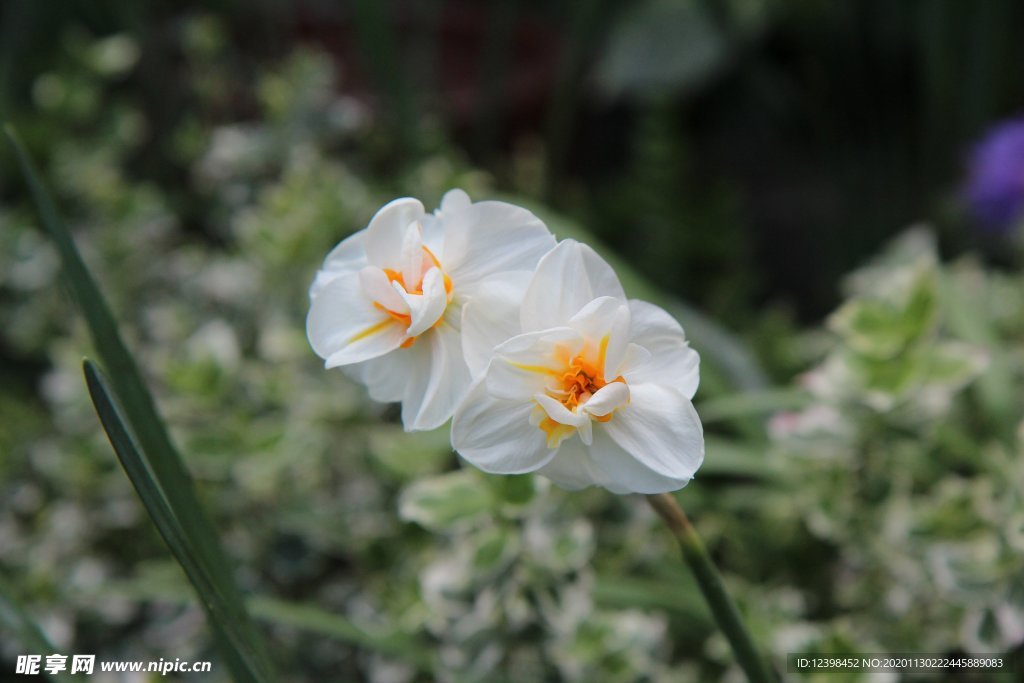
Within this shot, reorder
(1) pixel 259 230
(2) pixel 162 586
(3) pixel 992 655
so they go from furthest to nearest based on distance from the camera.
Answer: (1) pixel 259 230 < (2) pixel 162 586 < (3) pixel 992 655

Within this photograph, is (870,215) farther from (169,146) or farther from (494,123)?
(169,146)

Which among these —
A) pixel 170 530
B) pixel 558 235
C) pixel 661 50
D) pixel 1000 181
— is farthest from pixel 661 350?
pixel 661 50

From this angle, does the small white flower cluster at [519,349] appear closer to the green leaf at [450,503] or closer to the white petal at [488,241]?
the white petal at [488,241]

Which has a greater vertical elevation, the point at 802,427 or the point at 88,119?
the point at 88,119

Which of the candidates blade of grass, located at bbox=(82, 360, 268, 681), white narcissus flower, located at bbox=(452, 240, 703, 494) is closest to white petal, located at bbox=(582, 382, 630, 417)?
white narcissus flower, located at bbox=(452, 240, 703, 494)

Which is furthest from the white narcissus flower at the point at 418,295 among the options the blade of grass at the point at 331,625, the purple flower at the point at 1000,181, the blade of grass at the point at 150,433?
the purple flower at the point at 1000,181

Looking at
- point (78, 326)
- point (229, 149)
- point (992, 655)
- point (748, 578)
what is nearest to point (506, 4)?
point (229, 149)

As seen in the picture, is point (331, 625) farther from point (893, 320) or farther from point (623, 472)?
point (893, 320)
